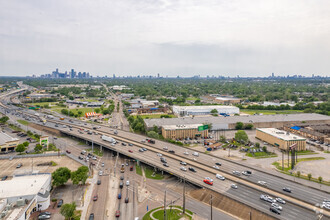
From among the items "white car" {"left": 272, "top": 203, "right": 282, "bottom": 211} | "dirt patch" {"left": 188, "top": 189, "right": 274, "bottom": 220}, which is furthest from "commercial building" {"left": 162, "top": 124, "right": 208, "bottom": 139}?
"white car" {"left": 272, "top": 203, "right": 282, "bottom": 211}

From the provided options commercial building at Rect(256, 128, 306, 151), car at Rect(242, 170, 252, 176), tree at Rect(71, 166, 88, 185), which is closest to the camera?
tree at Rect(71, 166, 88, 185)

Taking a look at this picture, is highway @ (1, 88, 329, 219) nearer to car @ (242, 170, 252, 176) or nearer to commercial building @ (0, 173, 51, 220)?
car @ (242, 170, 252, 176)

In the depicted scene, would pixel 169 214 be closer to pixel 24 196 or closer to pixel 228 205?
pixel 228 205

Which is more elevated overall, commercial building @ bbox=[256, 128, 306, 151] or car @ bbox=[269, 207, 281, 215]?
commercial building @ bbox=[256, 128, 306, 151]

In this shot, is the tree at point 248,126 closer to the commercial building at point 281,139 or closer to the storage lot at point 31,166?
the commercial building at point 281,139

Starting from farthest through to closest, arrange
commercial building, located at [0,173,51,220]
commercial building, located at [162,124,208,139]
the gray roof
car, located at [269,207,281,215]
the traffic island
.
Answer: the gray roof → commercial building, located at [162,124,208,139] → the traffic island → car, located at [269,207,281,215] → commercial building, located at [0,173,51,220]

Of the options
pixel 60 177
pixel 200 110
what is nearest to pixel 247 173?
pixel 60 177

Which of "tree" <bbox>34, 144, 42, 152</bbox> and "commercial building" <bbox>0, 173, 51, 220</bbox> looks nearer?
"commercial building" <bbox>0, 173, 51, 220</bbox>
